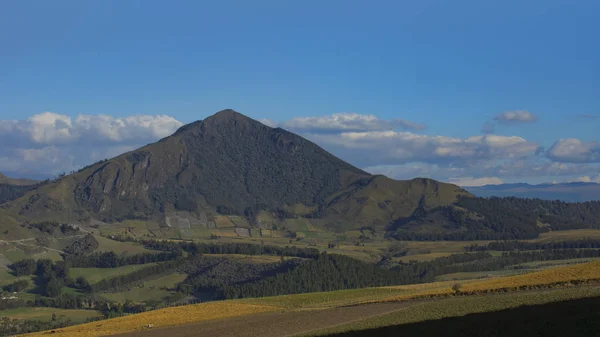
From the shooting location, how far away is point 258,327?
103 meters

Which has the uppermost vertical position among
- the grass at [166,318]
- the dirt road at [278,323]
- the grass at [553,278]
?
the grass at [553,278]

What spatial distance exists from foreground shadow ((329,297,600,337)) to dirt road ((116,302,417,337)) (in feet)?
56.8

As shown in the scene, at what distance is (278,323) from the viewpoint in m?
106

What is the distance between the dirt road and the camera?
319 ft

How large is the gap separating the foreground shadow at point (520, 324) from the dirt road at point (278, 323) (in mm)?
17326

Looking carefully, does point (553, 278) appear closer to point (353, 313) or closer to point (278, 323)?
point (353, 313)

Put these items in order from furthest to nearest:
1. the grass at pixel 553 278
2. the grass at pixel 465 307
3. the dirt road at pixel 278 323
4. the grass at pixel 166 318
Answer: the grass at pixel 166 318 → the grass at pixel 553 278 → the dirt road at pixel 278 323 → the grass at pixel 465 307

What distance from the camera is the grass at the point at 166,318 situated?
119 metres

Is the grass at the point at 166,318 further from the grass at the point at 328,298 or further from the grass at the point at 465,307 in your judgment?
the grass at the point at 465,307

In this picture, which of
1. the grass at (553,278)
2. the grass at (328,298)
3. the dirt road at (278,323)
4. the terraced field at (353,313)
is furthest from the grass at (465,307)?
the grass at (328,298)

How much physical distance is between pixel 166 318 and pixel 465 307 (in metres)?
57.7

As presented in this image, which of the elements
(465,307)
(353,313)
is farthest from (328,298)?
(465,307)

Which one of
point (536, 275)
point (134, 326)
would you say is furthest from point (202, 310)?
point (536, 275)

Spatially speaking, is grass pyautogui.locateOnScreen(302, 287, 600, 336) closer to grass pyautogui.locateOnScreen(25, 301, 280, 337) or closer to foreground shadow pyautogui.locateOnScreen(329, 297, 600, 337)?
foreground shadow pyautogui.locateOnScreen(329, 297, 600, 337)
